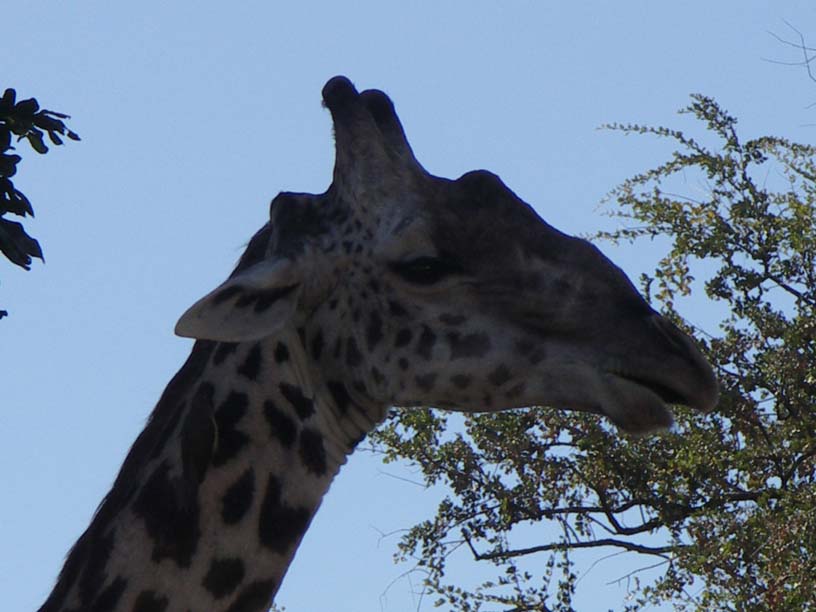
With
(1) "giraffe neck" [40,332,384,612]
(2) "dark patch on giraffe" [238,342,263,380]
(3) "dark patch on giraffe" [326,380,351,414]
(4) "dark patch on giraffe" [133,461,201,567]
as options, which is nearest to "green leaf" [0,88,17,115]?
(1) "giraffe neck" [40,332,384,612]

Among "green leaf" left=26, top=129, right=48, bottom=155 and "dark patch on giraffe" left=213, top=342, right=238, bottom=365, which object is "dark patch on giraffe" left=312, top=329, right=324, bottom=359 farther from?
"green leaf" left=26, top=129, right=48, bottom=155

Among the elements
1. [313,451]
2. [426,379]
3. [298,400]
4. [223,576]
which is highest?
[426,379]

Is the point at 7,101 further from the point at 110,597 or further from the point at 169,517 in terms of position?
the point at 110,597

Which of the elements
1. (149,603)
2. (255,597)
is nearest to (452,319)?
(255,597)

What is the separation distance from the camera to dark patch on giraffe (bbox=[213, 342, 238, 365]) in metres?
6.40

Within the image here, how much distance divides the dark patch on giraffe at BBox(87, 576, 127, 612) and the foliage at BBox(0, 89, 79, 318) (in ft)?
6.13

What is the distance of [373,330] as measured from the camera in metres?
6.39

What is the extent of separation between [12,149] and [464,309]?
213 centimetres

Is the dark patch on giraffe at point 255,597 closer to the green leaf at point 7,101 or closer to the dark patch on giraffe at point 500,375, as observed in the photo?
the dark patch on giraffe at point 500,375

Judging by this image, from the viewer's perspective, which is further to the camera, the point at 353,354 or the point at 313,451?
the point at 353,354

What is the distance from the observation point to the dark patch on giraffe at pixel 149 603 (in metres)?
6.01

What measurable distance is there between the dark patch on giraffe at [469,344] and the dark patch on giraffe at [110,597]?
109 cm

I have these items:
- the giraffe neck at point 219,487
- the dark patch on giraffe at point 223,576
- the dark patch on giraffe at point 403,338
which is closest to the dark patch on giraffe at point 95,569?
the giraffe neck at point 219,487

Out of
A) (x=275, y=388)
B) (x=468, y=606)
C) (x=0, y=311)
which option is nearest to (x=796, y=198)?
(x=468, y=606)
